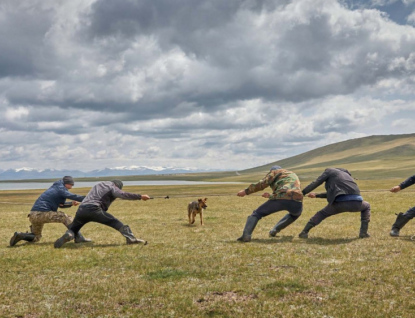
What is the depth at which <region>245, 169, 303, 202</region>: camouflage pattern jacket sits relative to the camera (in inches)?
565

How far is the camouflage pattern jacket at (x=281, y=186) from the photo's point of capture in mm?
14352

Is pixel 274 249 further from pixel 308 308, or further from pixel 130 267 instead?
pixel 308 308

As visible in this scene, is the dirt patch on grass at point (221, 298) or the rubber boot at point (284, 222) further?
the rubber boot at point (284, 222)

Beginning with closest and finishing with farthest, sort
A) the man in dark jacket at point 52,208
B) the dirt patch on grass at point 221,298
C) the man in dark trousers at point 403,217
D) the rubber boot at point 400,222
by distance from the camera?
the dirt patch on grass at point 221,298 < the man in dark trousers at point 403,217 < the rubber boot at point 400,222 < the man in dark jacket at point 52,208

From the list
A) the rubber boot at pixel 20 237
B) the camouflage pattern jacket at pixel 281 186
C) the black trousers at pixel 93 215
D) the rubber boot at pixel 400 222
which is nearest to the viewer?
the black trousers at pixel 93 215

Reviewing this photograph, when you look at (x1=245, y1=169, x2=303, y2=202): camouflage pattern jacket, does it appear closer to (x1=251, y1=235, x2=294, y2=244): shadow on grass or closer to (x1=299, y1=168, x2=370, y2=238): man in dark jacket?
(x1=299, y1=168, x2=370, y2=238): man in dark jacket

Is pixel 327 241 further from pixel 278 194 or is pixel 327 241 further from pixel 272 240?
pixel 278 194

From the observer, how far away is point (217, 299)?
25.0 feet

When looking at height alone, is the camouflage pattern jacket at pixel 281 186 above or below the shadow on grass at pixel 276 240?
above

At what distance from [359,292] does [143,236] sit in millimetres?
11607

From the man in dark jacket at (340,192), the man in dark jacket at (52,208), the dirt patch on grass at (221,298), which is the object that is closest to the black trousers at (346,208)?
the man in dark jacket at (340,192)

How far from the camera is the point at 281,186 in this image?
14.6 m

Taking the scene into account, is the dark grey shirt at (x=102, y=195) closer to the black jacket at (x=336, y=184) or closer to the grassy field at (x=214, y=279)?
the grassy field at (x=214, y=279)

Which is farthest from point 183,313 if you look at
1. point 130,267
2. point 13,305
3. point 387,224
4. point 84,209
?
point 387,224
